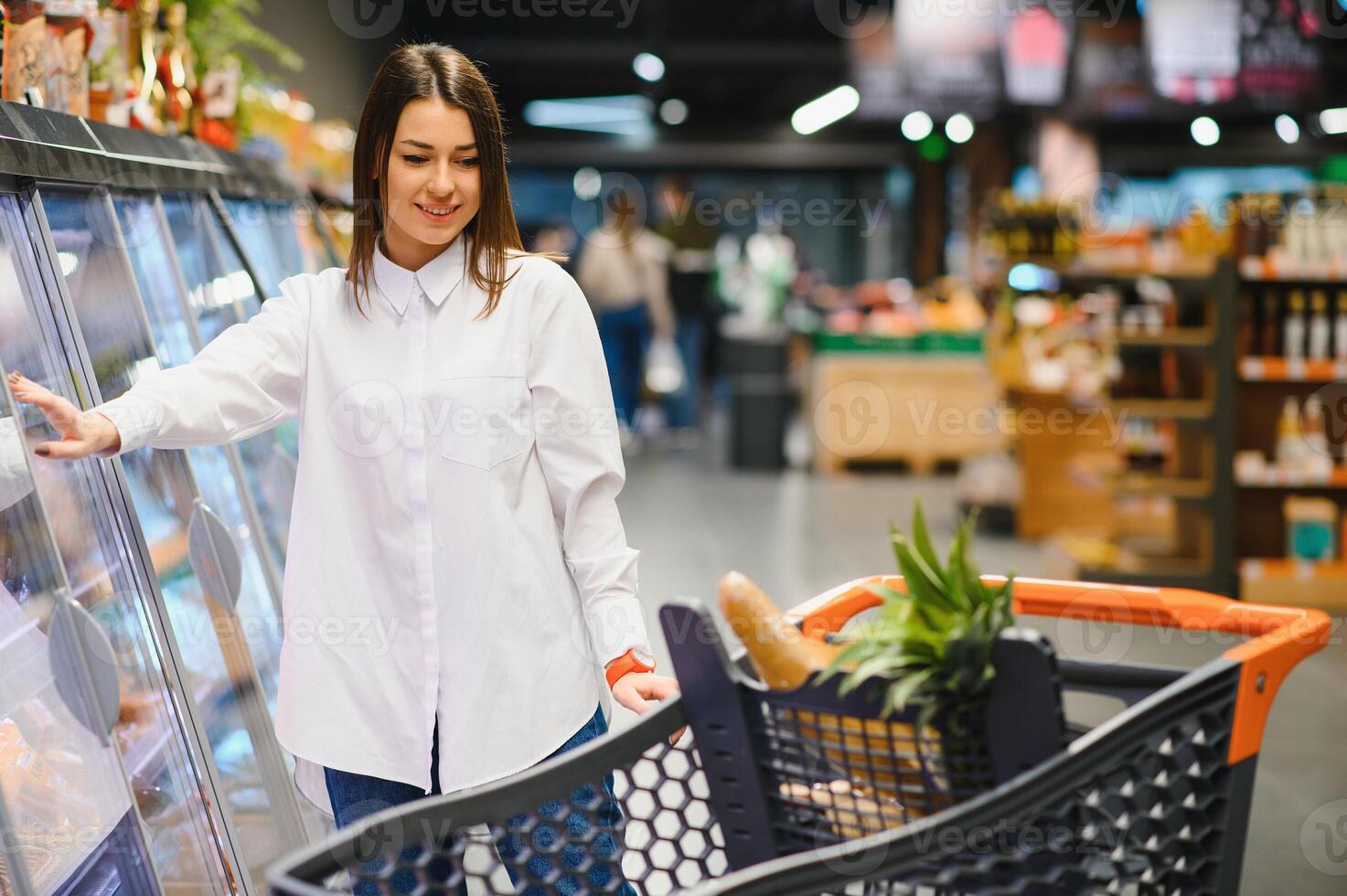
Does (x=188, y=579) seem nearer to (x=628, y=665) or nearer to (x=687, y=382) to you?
(x=628, y=665)

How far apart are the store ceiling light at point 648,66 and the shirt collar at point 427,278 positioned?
12896mm

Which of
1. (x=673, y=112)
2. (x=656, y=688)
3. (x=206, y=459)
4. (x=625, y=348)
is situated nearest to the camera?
(x=656, y=688)

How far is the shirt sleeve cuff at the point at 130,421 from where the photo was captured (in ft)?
5.21

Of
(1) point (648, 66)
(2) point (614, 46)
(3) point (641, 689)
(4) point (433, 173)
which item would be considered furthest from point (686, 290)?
(3) point (641, 689)

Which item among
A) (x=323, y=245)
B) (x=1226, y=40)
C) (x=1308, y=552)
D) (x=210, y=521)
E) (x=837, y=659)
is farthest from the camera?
(x=1226, y=40)

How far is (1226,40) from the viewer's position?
25.4 feet

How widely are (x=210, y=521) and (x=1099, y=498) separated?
631 cm

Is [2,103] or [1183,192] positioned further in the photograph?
[1183,192]

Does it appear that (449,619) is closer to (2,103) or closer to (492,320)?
(492,320)

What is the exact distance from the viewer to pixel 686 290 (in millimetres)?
12445

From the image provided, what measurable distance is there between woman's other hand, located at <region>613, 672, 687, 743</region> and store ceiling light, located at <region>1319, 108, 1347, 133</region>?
1990cm

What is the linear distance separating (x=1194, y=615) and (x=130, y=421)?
1365mm

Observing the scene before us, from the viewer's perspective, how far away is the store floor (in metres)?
3.48

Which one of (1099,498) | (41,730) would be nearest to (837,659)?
(41,730)
